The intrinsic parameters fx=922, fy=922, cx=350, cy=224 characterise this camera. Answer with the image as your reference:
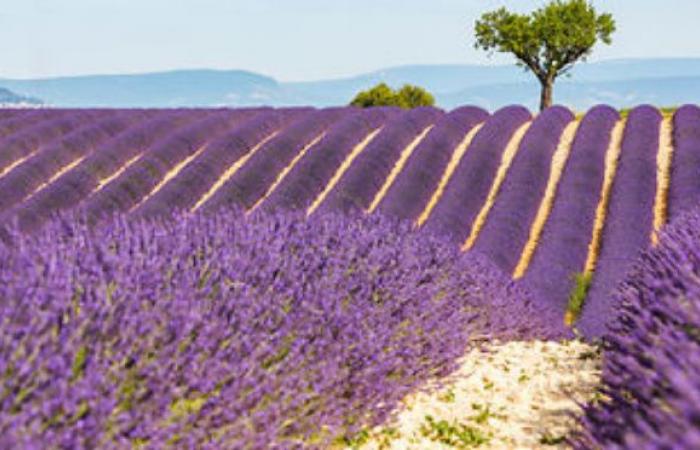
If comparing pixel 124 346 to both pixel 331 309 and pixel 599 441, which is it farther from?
pixel 599 441

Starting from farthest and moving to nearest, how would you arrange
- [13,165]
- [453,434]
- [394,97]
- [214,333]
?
[394,97] → [13,165] → [453,434] → [214,333]

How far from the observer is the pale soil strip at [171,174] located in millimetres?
19406

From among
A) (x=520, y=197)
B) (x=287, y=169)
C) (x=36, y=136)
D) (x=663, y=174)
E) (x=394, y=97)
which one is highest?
(x=394, y=97)

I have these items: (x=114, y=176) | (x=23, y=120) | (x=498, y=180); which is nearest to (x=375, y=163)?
(x=498, y=180)

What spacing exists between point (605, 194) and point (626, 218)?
7.99 ft

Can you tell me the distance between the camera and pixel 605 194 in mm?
20328

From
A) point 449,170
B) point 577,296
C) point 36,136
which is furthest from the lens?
point 36,136

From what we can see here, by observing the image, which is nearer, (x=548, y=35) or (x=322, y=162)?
(x=322, y=162)

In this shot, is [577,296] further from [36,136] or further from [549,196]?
[36,136]

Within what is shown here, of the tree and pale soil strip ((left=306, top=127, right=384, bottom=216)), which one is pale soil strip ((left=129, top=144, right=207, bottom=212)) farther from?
the tree

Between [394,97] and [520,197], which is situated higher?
[394,97]

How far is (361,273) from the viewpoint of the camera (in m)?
6.36

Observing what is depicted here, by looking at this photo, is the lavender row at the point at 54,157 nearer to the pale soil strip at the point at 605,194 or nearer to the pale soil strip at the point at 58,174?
the pale soil strip at the point at 58,174

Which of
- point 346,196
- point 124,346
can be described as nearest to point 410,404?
point 124,346
